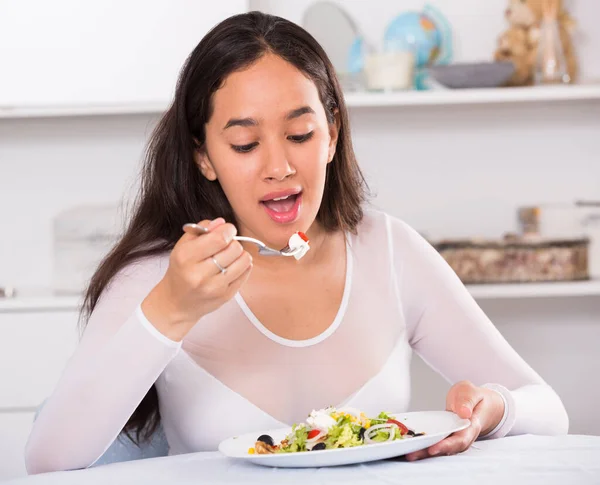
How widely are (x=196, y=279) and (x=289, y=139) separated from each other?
384 millimetres

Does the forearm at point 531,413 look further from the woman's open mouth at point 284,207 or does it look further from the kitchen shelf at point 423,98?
the kitchen shelf at point 423,98

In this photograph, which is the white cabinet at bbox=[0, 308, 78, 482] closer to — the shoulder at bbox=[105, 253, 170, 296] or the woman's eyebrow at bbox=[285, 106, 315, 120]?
the shoulder at bbox=[105, 253, 170, 296]

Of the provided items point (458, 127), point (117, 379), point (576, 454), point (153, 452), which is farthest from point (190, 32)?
point (576, 454)

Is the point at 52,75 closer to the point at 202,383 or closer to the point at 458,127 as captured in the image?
the point at 458,127

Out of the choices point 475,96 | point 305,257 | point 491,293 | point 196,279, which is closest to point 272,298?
point 305,257

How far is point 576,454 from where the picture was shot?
Answer: 1.07 m

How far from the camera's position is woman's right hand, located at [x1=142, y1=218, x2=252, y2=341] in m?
1.09

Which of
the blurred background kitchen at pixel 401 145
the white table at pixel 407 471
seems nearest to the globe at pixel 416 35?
the blurred background kitchen at pixel 401 145

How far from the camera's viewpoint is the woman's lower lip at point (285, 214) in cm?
140

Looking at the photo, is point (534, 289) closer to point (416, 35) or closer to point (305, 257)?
point (416, 35)

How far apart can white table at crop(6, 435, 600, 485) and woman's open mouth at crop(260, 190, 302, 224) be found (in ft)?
1.31

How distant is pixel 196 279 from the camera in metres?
1.09

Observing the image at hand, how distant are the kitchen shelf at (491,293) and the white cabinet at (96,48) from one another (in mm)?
560

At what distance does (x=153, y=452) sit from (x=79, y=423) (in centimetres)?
38
